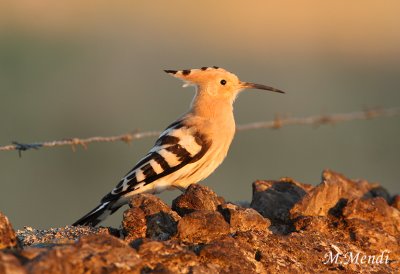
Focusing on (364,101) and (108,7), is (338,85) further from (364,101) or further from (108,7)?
(108,7)

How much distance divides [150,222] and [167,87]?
38.6 ft

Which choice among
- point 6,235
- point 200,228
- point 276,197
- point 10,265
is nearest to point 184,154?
point 276,197

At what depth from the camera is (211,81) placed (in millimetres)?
6164

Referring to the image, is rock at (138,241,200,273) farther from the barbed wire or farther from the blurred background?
the blurred background

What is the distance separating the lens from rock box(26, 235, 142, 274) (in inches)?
128

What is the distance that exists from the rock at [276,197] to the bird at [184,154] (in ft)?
1.92

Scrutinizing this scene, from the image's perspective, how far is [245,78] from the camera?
15992 mm

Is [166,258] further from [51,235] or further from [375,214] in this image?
[375,214]

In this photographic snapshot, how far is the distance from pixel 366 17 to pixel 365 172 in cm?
1230

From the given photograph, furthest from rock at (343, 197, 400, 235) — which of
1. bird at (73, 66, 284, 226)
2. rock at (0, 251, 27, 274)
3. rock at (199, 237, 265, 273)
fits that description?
rock at (0, 251, 27, 274)

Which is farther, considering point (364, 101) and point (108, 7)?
point (108, 7)

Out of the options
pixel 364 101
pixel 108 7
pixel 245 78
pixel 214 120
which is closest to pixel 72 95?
Result: pixel 245 78

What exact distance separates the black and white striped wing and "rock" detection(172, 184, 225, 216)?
100 centimetres
